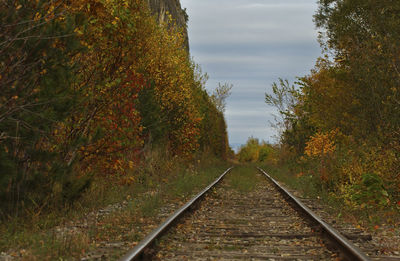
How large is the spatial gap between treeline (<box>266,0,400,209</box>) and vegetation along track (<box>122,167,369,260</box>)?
204 centimetres

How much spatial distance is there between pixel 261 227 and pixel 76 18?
5.00m

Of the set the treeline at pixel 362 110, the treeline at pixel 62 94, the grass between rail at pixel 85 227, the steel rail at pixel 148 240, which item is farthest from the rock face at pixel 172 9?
the steel rail at pixel 148 240

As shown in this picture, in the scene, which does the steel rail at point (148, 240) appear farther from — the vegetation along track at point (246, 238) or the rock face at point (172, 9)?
the rock face at point (172, 9)

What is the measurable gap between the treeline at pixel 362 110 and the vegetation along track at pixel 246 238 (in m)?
2.04

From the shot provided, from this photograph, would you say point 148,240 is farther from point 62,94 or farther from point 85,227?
point 62,94

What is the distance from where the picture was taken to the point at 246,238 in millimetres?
6910

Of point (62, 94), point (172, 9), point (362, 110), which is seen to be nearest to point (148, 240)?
point (62, 94)

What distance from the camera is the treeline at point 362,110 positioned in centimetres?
1014

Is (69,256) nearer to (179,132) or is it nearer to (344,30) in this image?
(344,30)

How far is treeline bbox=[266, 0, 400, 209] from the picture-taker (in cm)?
1014

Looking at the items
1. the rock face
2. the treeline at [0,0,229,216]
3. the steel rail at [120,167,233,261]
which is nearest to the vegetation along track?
the steel rail at [120,167,233,261]

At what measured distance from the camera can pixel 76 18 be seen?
25.8 ft

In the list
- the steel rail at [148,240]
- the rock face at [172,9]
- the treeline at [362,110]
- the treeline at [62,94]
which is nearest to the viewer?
the steel rail at [148,240]

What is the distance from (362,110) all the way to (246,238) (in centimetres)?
878
